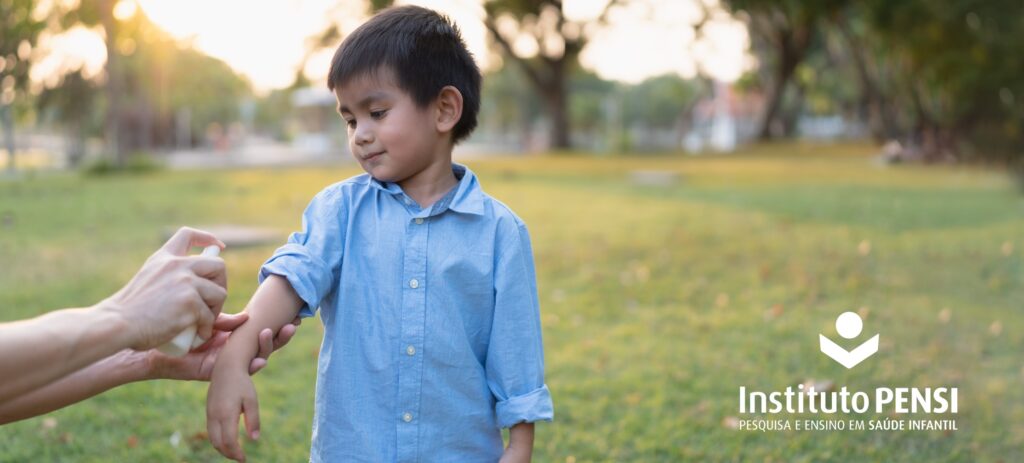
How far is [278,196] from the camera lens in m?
14.5

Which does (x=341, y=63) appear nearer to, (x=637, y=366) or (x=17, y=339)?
(x=17, y=339)

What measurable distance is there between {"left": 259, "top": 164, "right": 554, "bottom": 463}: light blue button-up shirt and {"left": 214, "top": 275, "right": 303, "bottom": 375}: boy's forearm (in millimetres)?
34

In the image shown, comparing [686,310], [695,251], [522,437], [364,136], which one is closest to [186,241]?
[364,136]

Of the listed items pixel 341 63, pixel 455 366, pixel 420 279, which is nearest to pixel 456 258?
pixel 420 279

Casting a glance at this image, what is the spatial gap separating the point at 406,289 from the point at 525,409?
364 millimetres

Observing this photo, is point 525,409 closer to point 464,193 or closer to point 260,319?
point 464,193

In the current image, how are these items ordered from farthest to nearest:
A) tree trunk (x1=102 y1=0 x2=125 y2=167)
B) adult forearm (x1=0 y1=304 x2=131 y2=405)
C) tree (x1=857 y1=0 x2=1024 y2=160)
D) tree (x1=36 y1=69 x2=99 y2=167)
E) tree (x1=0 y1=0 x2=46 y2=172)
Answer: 1. tree (x1=36 y1=69 x2=99 y2=167)
2. tree trunk (x1=102 y1=0 x2=125 y2=167)
3. tree (x1=0 y1=0 x2=46 y2=172)
4. tree (x1=857 y1=0 x2=1024 y2=160)
5. adult forearm (x1=0 y1=304 x2=131 y2=405)

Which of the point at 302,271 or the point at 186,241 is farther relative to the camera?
the point at 302,271

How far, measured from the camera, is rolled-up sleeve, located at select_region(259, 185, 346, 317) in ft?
6.73

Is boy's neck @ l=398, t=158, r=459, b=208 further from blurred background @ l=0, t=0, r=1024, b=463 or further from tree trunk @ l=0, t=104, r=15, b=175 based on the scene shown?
tree trunk @ l=0, t=104, r=15, b=175

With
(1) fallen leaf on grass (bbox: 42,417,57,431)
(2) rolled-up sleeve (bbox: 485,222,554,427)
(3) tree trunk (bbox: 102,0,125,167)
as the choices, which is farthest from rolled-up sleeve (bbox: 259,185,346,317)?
(3) tree trunk (bbox: 102,0,125,167)

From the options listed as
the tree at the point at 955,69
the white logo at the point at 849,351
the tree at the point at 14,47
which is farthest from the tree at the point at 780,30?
the white logo at the point at 849,351

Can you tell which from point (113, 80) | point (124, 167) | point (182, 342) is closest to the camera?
point (182, 342)

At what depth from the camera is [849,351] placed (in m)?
5.24
